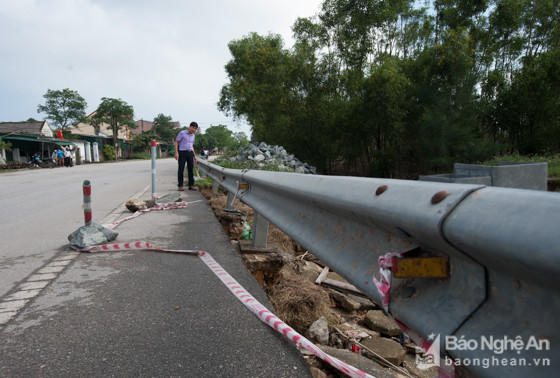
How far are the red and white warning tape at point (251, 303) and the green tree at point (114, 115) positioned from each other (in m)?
62.1

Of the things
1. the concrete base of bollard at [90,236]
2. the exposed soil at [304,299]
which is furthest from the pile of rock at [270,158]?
the concrete base of bollard at [90,236]

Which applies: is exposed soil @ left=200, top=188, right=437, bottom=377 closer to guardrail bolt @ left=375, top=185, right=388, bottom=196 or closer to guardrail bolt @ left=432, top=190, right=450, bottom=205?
guardrail bolt @ left=375, top=185, right=388, bottom=196

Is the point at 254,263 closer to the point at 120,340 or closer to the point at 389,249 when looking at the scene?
the point at 120,340

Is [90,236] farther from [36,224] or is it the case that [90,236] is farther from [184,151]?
[184,151]

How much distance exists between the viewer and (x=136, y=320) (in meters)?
2.30

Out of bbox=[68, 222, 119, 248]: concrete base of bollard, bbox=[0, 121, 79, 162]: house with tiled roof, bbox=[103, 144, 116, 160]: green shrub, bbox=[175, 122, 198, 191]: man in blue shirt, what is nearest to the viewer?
bbox=[68, 222, 119, 248]: concrete base of bollard

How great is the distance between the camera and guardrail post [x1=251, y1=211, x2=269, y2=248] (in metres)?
3.96

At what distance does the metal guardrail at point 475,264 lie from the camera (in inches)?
30.2

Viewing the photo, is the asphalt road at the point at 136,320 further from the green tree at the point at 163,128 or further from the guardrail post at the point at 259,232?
the green tree at the point at 163,128

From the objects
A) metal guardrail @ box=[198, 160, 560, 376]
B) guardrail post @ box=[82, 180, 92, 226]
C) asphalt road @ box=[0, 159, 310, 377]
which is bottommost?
asphalt road @ box=[0, 159, 310, 377]

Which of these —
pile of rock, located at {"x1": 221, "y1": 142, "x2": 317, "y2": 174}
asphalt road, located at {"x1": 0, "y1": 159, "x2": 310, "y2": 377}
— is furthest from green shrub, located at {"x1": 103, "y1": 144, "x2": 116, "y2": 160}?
asphalt road, located at {"x1": 0, "y1": 159, "x2": 310, "y2": 377}

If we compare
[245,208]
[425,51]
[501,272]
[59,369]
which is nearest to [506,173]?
[501,272]

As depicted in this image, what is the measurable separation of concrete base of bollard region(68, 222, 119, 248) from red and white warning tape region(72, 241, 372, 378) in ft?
0.25

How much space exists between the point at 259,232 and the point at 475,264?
10.3ft
